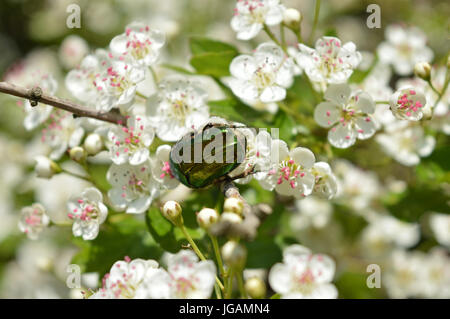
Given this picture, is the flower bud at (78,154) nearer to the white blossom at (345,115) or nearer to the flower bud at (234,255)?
the flower bud at (234,255)

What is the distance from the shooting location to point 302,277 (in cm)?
158

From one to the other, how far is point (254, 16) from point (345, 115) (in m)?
0.59

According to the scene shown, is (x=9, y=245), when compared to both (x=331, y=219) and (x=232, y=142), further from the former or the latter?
(x=232, y=142)

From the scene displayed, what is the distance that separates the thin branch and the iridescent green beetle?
1.38 feet

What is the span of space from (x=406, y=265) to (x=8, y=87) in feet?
8.35

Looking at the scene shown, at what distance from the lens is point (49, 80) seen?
7.17ft

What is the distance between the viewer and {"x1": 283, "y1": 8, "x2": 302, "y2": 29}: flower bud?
6.57ft

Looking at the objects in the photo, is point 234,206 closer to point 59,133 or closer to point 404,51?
point 59,133

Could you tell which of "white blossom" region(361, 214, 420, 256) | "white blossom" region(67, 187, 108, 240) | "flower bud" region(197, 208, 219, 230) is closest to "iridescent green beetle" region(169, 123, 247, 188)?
"flower bud" region(197, 208, 219, 230)

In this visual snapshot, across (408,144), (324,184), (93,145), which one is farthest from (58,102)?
(408,144)

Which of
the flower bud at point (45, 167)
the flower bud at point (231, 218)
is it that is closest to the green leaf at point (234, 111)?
the flower bud at point (231, 218)

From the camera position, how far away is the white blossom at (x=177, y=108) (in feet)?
6.23

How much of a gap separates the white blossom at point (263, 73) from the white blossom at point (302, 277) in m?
0.63
